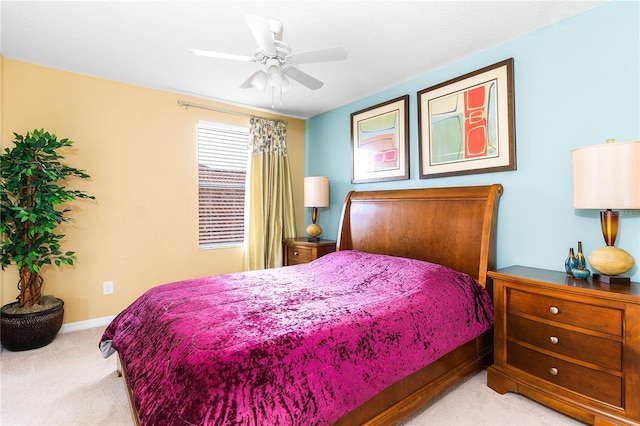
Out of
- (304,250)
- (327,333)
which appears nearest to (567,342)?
(327,333)

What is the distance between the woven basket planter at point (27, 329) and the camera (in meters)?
2.51

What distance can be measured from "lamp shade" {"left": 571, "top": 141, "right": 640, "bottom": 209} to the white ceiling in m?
1.05

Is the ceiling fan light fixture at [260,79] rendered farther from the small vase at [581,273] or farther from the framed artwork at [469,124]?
the small vase at [581,273]

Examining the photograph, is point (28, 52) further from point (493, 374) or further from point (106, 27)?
point (493, 374)

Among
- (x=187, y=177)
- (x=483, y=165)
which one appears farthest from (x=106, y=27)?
(x=483, y=165)

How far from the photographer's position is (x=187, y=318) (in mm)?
1561

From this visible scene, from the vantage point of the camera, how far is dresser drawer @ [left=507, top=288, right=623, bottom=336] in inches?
63.2

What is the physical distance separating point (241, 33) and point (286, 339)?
7.10 ft

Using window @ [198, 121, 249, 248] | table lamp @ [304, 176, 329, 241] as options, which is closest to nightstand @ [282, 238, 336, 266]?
table lamp @ [304, 176, 329, 241]

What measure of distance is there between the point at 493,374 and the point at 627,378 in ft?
2.27

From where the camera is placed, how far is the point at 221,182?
12.8 ft

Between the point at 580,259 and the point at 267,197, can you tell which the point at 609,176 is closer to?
the point at 580,259

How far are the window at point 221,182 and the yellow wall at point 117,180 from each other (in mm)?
104

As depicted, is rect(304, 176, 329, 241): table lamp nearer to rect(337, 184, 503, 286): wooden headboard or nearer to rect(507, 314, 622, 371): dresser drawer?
rect(337, 184, 503, 286): wooden headboard
